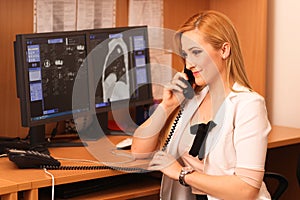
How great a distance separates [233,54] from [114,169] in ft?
1.83

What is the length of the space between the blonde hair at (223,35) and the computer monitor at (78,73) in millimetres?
604

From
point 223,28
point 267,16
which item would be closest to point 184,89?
point 223,28

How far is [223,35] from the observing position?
2.10 metres

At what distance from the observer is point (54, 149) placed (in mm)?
2449

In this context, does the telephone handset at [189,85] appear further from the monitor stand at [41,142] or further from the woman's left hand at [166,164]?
the monitor stand at [41,142]

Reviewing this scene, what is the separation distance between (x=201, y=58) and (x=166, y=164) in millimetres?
380

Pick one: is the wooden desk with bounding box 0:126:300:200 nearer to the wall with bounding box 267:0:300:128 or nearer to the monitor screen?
the monitor screen

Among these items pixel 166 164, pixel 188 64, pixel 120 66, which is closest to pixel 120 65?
pixel 120 66

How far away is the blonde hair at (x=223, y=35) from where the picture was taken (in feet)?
6.89

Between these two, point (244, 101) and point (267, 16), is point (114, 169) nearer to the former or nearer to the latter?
point (244, 101)

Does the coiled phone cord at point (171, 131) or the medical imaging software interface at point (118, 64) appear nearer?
the coiled phone cord at point (171, 131)

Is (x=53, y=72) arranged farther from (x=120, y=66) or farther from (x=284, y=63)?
(x=284, y=63)

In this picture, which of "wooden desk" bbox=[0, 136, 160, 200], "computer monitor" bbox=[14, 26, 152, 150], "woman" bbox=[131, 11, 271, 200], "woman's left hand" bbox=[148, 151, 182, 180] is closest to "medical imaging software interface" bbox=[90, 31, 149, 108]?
"computer monitor" bbox=[14, 26, 152, 150]

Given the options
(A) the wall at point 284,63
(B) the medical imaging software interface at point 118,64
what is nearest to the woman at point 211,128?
(B) the medical imaging software interface at point 118,64
